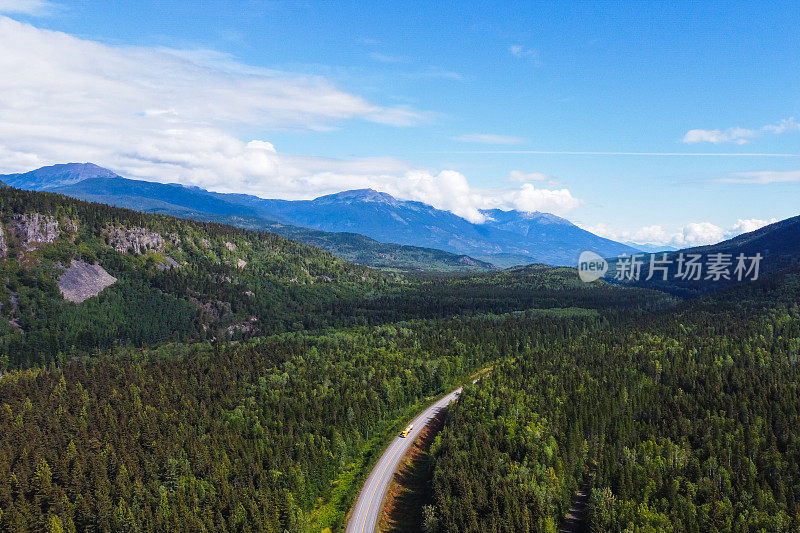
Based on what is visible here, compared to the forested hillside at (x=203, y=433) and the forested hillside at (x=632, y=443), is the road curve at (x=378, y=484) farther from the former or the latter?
the forested hillside at (x=632, y=443)

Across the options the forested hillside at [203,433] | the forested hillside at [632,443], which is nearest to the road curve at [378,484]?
the forested hillside at [203,433]

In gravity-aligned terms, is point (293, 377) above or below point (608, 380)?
A: below

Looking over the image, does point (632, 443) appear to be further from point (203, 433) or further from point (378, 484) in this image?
point (203, 433)

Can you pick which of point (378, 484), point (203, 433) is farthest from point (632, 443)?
point (203, 433)

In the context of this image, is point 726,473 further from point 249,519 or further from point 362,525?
point 249,519

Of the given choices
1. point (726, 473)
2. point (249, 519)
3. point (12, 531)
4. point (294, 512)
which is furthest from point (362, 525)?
point (726, 473)

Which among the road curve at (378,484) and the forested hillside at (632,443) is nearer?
the forested hillside at (632,443)

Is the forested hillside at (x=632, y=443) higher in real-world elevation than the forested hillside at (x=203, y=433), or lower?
higher
